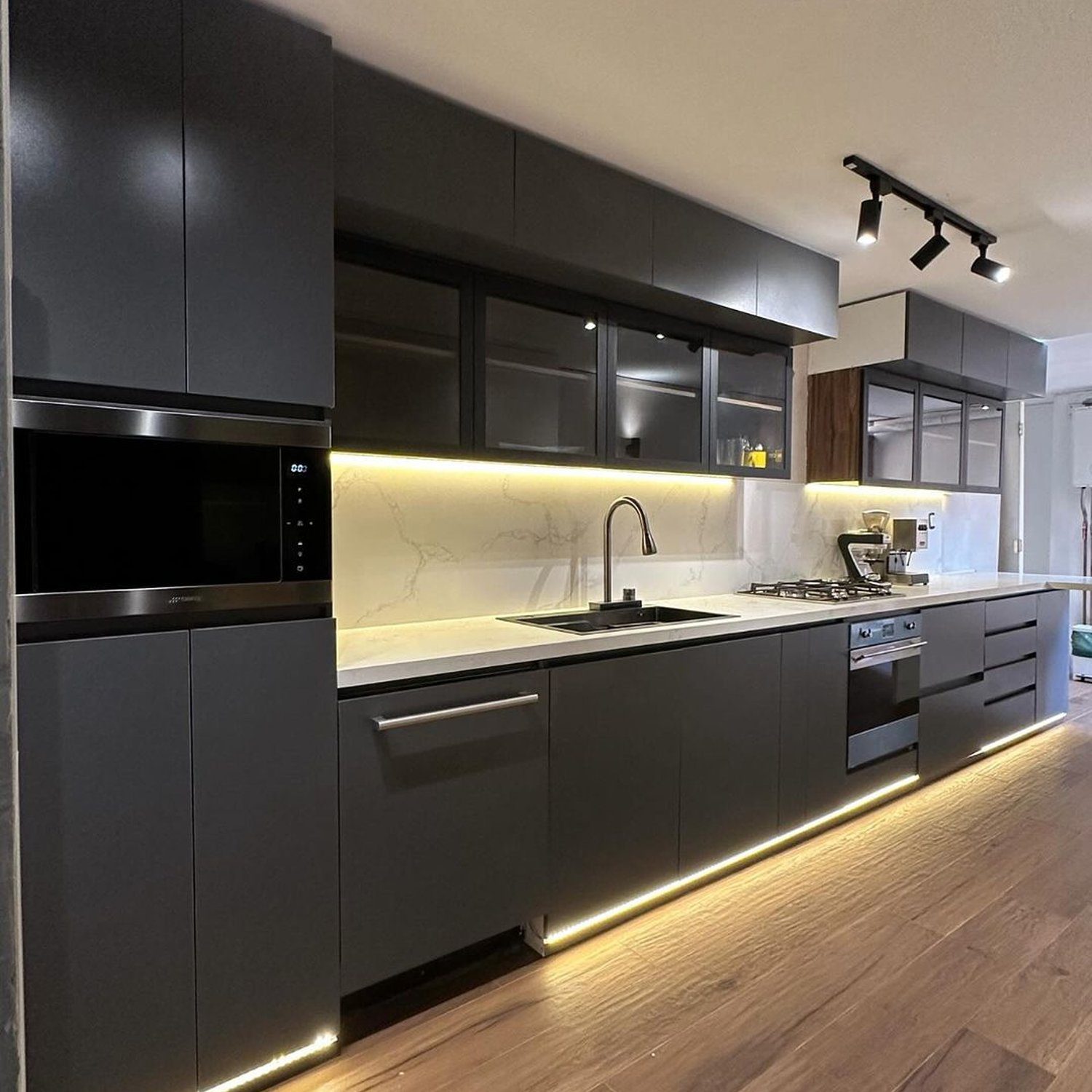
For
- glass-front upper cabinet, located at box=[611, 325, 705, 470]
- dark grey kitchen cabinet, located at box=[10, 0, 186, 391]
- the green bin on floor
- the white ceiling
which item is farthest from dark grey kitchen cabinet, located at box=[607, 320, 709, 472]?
the green bin on floor

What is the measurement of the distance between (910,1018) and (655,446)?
75.9 inches

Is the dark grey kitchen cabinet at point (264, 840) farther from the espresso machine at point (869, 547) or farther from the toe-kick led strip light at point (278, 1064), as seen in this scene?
the espresso machine at point (869, 547)

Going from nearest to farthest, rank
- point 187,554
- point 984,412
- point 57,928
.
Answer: point 57,928 → point 187,554 → point 984,412

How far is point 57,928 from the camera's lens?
1.33m

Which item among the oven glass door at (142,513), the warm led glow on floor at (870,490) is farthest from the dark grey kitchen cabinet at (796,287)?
the oven glass door at (142,513)

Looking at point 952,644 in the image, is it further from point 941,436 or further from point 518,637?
point 518,637

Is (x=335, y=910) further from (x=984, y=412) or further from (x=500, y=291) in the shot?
A: (x=984, y=412)

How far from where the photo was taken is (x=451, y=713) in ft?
5.93

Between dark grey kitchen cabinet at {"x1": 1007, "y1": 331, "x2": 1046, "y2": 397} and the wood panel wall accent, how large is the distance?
1.36m

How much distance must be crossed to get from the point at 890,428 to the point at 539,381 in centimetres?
238

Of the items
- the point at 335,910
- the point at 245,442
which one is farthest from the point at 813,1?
the point at 335,910

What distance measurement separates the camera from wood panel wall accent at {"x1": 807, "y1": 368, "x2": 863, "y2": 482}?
146 inches

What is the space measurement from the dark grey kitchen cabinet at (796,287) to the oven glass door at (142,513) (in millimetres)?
2113

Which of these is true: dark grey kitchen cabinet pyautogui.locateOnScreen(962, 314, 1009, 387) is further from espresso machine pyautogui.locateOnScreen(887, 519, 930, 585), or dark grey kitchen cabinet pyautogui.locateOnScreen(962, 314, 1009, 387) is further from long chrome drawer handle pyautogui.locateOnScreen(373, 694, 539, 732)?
long chrome drawer handle pyautogui.locateOnScreen(373, 694, 539, 732)
